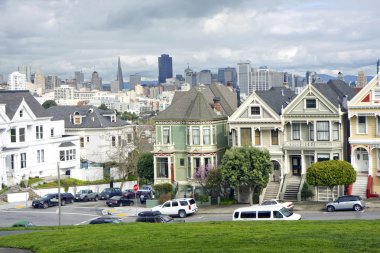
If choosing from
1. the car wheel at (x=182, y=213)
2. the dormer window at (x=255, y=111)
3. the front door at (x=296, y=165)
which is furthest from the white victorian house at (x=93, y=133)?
the car wheel at (x=182, y=213)

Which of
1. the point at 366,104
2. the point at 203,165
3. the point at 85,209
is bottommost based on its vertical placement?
the point at 85,209

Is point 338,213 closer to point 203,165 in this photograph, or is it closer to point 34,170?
point 203,165

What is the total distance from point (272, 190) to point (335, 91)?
37.2 feet

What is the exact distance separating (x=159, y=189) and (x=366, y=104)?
2044cm

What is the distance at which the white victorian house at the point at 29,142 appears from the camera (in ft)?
241

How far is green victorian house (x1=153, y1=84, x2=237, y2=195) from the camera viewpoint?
62906 millimetres

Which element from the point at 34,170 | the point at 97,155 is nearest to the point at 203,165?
the point at 34,170

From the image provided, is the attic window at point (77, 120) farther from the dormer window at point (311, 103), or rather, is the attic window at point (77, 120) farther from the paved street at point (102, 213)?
the dormer window at point (311, 103)

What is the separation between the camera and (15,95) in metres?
77.8

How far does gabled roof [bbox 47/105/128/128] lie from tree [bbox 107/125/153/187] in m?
1.95

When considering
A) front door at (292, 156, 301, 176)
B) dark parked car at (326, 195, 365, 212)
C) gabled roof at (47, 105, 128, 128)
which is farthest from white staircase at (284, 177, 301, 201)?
gabled roof at (47, 105, 128, 128)

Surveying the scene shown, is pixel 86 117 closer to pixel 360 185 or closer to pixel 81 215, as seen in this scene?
pixel 81 215

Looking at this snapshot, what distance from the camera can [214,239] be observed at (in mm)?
28234

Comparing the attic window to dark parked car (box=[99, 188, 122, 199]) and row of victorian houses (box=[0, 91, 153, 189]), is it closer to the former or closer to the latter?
row of victorian houses (box=[0, 91, 153, 189])
